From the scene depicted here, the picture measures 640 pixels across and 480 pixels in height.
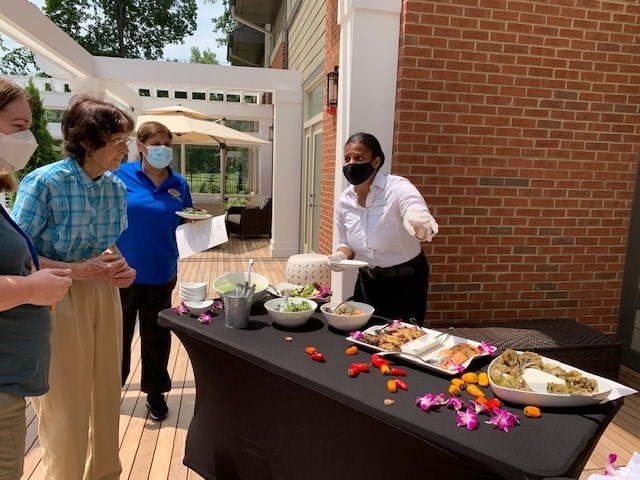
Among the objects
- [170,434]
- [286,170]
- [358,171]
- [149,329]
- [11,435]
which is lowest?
[170,434]

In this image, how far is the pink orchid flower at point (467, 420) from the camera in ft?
4.16

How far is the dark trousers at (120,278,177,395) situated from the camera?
9.03 feet

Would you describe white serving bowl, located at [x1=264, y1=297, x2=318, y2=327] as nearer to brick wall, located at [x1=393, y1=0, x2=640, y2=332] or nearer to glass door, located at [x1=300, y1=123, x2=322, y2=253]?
brick wall, located at [x1=393, y1=0, x2=640, y2=332]

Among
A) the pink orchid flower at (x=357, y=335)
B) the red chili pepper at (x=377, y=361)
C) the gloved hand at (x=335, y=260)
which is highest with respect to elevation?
the gloved hand at (x=335, y=260)

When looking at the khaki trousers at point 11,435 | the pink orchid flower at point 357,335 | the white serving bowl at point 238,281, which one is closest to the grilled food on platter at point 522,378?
the pink orchid flower at point 357,335

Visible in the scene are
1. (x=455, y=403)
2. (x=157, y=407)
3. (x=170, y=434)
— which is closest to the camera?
(x=455, y=403)

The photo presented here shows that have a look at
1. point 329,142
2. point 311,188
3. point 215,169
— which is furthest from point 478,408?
point 215,169

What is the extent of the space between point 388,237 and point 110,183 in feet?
4.68

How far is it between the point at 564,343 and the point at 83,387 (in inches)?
119

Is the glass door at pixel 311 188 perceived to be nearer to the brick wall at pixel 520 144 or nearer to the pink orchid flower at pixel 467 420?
the brick wall at pixel 520 144

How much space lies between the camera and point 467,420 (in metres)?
1.27

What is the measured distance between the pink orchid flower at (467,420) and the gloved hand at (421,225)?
0.96m

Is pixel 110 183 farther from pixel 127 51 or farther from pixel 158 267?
pixel 127 51

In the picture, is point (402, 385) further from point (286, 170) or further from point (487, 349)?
point (286, 170)
